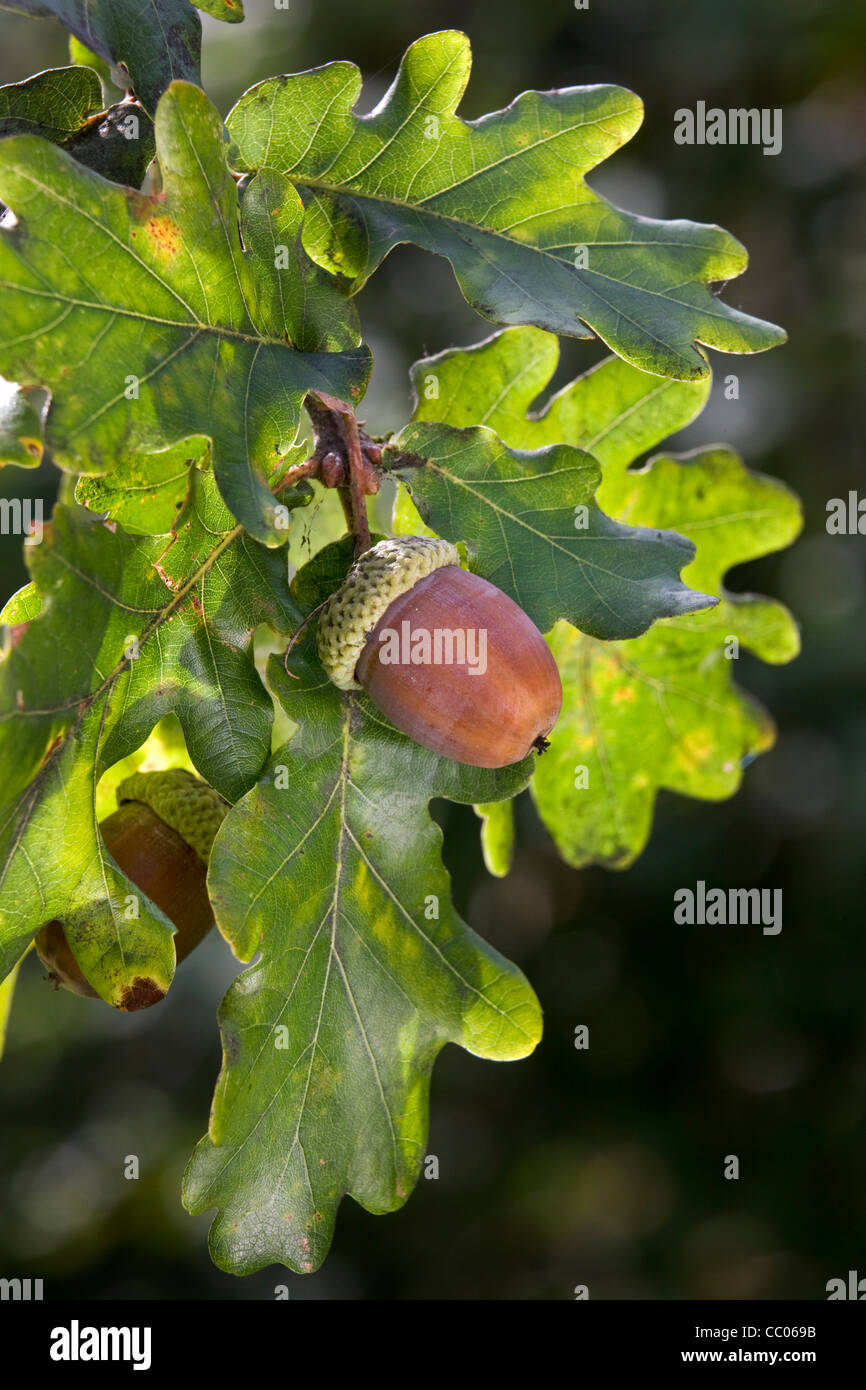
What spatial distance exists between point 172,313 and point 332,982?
447mm

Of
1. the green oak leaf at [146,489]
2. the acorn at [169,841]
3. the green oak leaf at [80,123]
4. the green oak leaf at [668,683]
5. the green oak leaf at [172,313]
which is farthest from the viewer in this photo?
the green oak leaf at [668,683]

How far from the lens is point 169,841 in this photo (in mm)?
987

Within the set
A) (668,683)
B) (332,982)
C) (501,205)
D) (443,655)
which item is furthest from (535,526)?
(668,683)

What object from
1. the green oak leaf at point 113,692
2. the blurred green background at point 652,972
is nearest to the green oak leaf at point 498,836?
the green oak leaf at point 113,692

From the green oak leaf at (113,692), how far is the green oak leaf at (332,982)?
0.04m

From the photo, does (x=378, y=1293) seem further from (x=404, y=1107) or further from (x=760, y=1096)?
(x=404, y=1107)

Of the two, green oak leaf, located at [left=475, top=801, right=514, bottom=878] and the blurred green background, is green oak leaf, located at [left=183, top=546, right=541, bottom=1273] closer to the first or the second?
green oak leaf, located at [left=475, top=801, right=514, bottom=878]

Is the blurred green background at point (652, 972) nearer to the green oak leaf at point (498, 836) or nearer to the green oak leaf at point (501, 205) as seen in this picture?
the green oak leaf at point (498, 836)

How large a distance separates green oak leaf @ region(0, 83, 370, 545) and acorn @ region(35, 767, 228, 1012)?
34 centimetres

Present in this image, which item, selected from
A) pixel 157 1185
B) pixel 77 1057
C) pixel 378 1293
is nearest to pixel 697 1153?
pixel 378 1293

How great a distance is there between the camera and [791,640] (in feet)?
4.76

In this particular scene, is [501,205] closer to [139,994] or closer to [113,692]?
[113,692]

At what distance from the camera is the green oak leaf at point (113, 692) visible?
722 millimetres

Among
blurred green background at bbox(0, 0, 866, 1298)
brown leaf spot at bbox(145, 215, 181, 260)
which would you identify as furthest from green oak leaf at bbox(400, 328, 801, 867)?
blurred green background at bbox(0, 0, 866, 1298)
